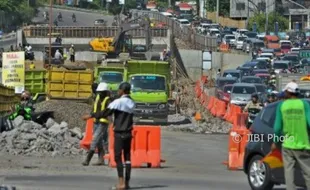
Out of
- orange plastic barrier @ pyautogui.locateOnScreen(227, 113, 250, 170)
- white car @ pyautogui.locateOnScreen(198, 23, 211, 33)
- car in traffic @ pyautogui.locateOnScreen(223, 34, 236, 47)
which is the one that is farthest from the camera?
white car @ pyautogui.locateOnScreen(198, 23, 211, 33)

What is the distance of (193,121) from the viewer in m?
42.7

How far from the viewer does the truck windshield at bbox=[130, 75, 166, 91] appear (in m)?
41.3

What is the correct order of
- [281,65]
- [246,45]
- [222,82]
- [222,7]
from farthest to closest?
1. [222,7]
2. [246,45]
3. [281,65]
4. [222,82]

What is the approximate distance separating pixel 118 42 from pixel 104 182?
64577 millimetres

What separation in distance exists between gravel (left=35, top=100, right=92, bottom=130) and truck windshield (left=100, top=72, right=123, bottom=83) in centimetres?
826

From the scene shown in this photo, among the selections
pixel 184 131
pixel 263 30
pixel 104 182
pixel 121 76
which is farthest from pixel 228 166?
pixel 263 30

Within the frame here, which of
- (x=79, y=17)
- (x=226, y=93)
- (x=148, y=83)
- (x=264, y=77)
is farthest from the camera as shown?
(x=79, y=17)

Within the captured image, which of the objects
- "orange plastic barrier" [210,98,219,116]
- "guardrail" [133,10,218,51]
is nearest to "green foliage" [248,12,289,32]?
"guardrail" [133,10,218,51]

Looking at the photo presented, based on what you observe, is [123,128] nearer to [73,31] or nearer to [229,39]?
[73,31]

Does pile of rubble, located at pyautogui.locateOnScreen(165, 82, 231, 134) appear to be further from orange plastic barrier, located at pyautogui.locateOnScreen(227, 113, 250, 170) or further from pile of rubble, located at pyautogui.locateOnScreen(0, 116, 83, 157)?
orange plastic barrier, located at pyautogui.locateOnScreen(227, 113, 250, 170)

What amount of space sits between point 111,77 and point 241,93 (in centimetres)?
703

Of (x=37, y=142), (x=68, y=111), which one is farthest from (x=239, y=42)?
(x=37, y=142)

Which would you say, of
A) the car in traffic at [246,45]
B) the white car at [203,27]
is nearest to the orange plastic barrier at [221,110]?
the car in traffic at [246,45]

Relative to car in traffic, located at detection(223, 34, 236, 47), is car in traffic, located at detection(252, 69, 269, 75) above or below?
above
